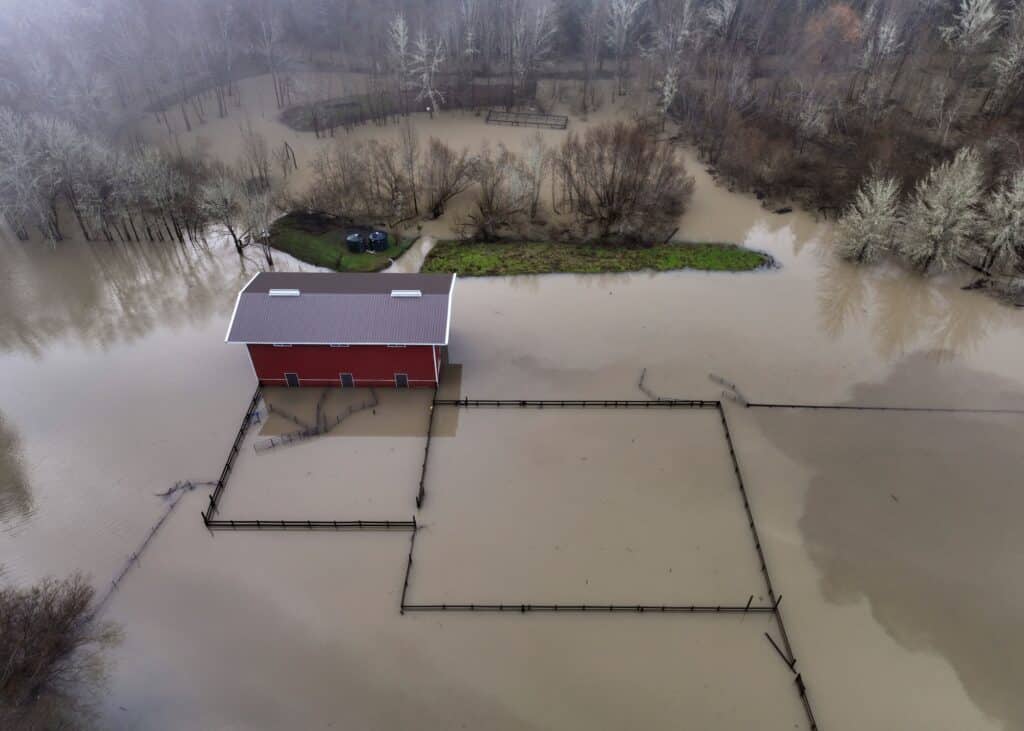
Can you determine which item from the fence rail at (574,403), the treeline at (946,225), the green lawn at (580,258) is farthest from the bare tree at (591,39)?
the fence rail at (574,403)

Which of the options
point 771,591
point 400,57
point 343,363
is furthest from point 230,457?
point 400,57

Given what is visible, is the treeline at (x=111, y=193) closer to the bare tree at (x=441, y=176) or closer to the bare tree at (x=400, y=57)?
the bare tree at (x=441, y=176)

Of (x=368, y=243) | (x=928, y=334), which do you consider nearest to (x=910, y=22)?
(x=928, y=334)

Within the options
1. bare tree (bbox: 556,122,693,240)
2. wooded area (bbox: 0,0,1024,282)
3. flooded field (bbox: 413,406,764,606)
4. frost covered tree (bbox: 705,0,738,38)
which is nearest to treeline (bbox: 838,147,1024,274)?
wooded area (bbox: 0,0,1024,282)

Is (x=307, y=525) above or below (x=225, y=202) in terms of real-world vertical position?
below

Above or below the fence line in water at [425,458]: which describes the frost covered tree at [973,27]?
above

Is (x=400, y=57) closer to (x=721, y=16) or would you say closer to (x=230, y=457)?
(x=721, y=16)
